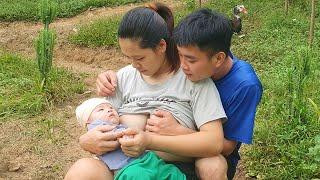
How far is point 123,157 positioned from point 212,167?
41 cm

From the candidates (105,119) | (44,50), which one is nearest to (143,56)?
(105,119)

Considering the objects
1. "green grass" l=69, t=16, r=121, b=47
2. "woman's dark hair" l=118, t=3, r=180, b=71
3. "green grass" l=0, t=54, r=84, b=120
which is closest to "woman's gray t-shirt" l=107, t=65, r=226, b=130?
"woman's dark hair" l=118, t=3, r=180, b=71

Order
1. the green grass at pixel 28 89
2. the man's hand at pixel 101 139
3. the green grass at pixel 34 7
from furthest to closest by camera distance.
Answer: the green grass at pixel 34 7, the green grass at pixel 28 89, the man's hand at pixel 101 139

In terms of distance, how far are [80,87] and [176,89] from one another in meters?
3.11

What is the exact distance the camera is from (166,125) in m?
2.52

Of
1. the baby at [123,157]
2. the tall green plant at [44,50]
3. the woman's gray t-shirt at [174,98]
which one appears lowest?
the tall green plant at [44,50]

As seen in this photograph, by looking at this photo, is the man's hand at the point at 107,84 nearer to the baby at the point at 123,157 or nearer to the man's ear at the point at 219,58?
the baby at the point at 123,157

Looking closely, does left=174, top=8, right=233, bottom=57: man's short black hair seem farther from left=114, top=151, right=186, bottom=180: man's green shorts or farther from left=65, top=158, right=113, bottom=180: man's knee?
left=65, top=158, right=113, bottom=180: man's knee

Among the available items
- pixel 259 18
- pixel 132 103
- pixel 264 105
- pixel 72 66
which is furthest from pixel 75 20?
pixel 132 103

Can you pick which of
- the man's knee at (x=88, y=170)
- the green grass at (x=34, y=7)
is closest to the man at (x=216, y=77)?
the man's knee at (x=88, y=170)

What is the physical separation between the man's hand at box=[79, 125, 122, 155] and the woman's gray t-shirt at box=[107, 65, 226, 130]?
235 millimetres

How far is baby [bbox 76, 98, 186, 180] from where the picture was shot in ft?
7.86

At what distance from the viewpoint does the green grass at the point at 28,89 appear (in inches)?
198

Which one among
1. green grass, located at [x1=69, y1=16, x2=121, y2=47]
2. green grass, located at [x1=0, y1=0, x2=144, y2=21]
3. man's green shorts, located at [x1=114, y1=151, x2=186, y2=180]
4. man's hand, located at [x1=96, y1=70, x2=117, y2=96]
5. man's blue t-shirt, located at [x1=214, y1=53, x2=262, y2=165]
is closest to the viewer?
man's green shorts, located at [x1=114, y1=151, x2=186, y2=180]
